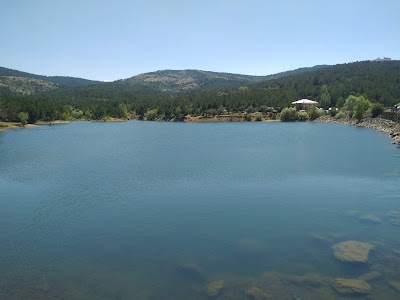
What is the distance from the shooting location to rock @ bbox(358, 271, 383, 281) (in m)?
16.8

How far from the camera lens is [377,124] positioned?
94.5 m

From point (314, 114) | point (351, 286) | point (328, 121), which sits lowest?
point (351, 286)

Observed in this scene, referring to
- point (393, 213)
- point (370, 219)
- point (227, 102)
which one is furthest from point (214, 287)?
point (227, 102)

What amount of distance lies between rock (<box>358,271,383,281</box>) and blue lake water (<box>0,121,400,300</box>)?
0.97ft

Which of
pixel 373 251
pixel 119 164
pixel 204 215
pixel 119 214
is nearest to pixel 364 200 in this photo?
pixel 373 251

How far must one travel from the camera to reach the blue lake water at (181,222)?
17641 mm

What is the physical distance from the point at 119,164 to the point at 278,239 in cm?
2951

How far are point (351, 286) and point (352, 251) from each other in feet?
12.0

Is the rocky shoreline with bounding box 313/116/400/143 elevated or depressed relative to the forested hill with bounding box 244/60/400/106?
depressed

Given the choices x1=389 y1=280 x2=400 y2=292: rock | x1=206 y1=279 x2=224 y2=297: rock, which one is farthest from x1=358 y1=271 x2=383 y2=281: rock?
x1=206 y1=279 x2=224 y2=297: rock

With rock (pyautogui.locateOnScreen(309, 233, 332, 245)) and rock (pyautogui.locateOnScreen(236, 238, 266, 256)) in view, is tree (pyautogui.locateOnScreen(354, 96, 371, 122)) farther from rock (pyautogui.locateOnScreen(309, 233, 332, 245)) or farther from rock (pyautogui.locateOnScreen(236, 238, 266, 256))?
rock (pyautogui.locateOnScreen(236, 238, 266, 256))

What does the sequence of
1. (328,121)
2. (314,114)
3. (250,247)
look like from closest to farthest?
(250,247) < (328,121) < (314,114)

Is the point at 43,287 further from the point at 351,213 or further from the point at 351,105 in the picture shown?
the point at 351,105

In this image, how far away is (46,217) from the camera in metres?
26.7
